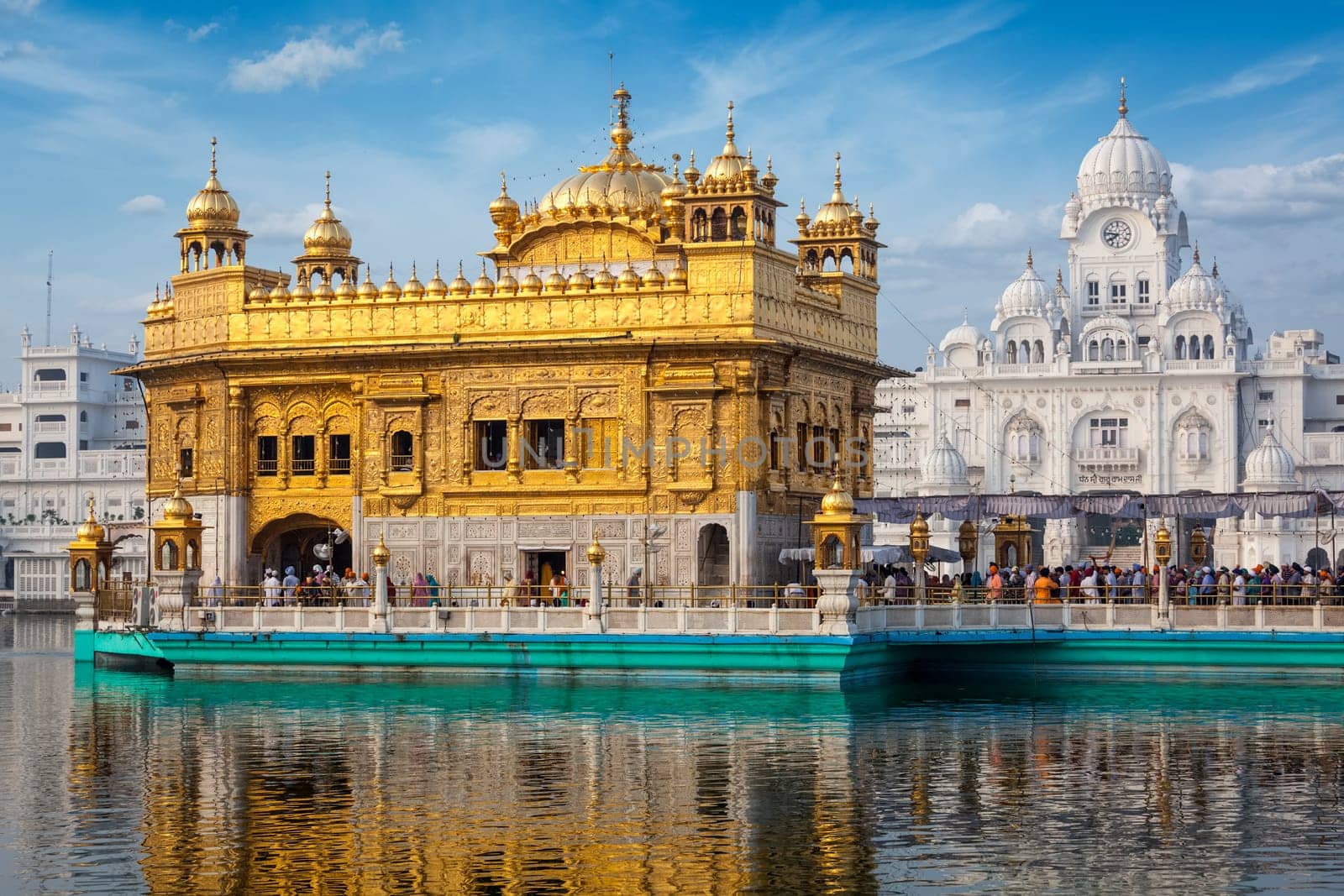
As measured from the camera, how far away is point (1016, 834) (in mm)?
17172

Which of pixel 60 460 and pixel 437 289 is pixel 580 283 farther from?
pixel 60 460

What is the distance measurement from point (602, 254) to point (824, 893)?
74.0 ft

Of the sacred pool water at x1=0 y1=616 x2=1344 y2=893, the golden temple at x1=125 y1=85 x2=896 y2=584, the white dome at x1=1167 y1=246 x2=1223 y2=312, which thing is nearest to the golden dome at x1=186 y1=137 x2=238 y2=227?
the golden temple at x1=125 y1=85 x2=896 y2=584

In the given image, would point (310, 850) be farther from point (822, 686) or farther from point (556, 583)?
point (556, 583)

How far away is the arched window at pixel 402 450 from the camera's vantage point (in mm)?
35156

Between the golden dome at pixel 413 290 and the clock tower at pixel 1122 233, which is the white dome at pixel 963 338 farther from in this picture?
the golden dome at pixel 413 290

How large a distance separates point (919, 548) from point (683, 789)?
48.6ft

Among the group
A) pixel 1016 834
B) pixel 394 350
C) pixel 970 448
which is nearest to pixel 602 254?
pixel 394 350

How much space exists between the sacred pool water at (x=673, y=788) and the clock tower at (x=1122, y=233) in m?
71.5

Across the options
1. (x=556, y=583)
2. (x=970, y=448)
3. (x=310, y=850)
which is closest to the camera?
(x=310, y=850)

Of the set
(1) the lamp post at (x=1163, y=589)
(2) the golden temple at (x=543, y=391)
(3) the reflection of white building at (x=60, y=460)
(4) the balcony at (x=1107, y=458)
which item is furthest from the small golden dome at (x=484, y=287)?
(4) the balcony at (x=1107, y=458)

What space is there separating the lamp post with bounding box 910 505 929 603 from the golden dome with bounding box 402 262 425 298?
9.20m

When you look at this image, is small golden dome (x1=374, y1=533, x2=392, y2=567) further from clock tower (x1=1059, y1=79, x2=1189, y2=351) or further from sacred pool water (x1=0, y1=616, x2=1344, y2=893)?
clock tower (x1=1059, y1=79, x2=1189, y2=351)

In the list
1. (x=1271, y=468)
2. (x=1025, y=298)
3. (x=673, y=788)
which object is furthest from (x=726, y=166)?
(x=1025, y=298)
